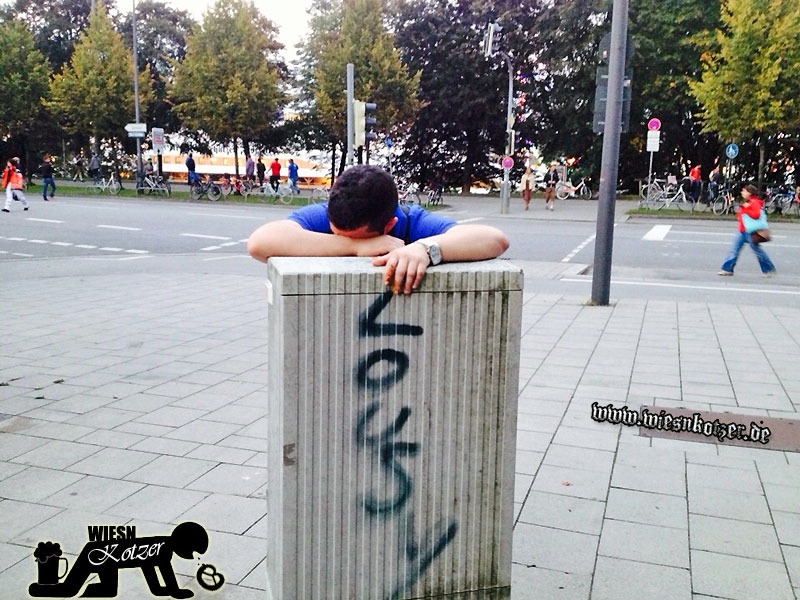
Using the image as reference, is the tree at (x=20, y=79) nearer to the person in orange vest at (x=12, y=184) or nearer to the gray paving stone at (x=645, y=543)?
the person in orange vest at (x=12, y=184)

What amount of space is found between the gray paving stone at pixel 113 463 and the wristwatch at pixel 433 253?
8.11ft

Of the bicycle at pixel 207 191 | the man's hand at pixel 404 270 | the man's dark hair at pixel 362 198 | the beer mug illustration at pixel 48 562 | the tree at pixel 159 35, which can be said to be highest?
the tree at pixel 159 35

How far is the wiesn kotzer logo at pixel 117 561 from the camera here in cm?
289

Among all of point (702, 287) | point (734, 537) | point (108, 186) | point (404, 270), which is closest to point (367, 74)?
point (108, 186)

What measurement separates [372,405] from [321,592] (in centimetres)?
57

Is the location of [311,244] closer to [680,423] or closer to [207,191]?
[680,423]

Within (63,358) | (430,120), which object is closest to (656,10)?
(430,120)

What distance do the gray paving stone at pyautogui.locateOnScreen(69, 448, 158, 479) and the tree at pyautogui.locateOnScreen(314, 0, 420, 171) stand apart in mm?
32921

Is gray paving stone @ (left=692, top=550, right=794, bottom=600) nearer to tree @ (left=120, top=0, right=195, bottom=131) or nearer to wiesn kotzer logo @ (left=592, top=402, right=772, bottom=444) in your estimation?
wiesn kotzer logo @ (left=592, top=402, right=772, bottom=444)

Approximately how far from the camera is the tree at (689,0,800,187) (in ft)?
80.9

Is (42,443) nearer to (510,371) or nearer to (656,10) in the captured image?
(510,371)

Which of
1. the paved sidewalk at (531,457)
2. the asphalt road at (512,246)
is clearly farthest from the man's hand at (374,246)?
the asphalt road at (512,246)

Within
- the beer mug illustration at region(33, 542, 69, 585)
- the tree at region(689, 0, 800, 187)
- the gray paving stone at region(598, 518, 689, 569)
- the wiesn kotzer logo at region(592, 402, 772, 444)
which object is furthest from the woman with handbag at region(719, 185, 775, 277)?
the tree at region(689, 0, 800, 187)

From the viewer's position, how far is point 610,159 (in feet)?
31.4
